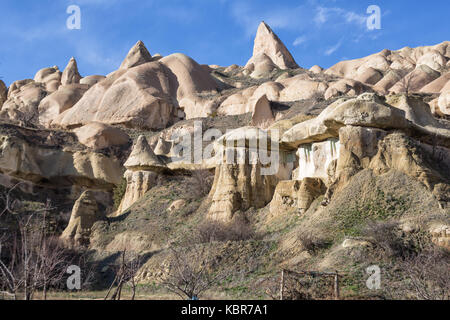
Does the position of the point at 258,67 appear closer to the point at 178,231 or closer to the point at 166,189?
the point at 166,189

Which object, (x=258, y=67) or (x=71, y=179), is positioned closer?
(x=71, y=179)

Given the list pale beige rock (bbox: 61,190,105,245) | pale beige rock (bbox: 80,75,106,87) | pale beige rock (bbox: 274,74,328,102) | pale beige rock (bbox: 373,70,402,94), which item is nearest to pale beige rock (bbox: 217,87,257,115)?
pale beige rock (bbox: 274,74,328,102)

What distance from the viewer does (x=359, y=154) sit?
20469 mm

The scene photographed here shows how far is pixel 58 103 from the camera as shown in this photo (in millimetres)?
60562

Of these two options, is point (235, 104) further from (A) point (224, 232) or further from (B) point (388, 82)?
(A) point (224, 232)

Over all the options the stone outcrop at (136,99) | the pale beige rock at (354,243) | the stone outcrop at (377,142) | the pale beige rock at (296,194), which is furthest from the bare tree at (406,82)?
the pale beige rock at (354,243)

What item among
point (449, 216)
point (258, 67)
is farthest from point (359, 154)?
point (258, 67)

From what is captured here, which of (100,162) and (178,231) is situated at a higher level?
(100,162)

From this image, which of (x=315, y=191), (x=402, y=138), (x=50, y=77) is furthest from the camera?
(x=50, y=77)

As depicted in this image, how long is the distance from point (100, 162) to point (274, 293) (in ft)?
92.7

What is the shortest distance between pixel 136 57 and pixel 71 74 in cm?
1066

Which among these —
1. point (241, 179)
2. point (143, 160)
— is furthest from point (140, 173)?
point (241, 179)

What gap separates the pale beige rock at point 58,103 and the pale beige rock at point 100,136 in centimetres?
1272

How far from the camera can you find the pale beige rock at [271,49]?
90.5 m
